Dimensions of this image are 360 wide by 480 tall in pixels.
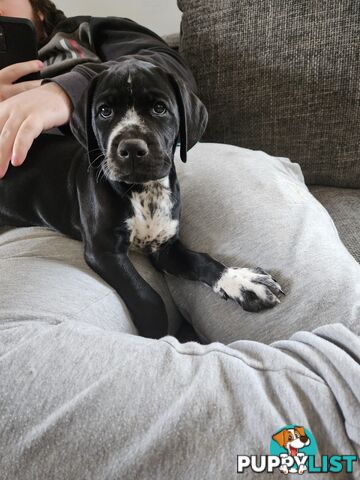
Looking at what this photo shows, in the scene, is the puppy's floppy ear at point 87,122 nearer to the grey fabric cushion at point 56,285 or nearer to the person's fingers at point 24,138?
the person's fingers at point 24,138

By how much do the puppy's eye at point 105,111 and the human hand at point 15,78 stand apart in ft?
1.42

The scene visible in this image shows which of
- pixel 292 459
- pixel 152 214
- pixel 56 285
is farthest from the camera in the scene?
pixel 152 214

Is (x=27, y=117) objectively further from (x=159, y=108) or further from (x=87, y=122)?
(x=159, y=108)

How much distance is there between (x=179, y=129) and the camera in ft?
3.70

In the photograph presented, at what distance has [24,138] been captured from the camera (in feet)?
3.60

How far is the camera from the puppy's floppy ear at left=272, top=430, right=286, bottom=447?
2.02 feet

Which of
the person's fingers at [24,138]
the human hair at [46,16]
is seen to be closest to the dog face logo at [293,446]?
the person's fingers at [24,138]

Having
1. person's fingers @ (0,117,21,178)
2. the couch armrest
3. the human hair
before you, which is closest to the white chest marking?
person's fingers @ (0,117,21,178)

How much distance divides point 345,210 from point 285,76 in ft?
1.71

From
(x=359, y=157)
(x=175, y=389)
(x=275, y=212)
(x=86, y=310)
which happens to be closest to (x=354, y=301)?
(x=275, y=212)

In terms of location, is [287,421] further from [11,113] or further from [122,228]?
[11,113]

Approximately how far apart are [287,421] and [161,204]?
0.69 metres

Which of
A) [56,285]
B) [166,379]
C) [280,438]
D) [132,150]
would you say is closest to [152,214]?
[132,150]

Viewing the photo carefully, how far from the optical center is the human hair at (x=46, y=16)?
183cm
